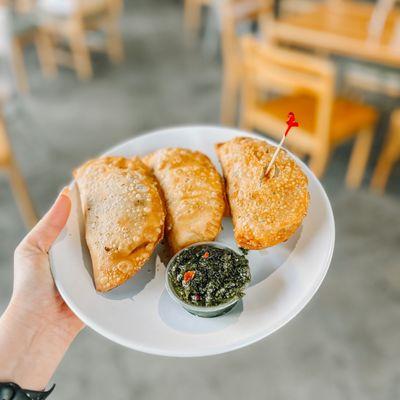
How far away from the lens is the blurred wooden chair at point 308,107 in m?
2.46

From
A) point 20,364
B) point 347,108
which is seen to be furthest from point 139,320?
point 347,108

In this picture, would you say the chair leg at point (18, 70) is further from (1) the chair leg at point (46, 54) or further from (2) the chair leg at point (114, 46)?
(2) the chair leg at point (114, 46)

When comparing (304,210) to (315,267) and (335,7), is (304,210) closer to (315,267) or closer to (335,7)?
(315,267)

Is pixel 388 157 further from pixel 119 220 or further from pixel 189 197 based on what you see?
pixel 119 220

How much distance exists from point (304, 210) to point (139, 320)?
24.1 inches

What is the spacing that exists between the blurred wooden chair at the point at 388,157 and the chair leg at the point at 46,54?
12.9 feet

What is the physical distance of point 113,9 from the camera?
478 cm

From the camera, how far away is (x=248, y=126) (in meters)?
3.26

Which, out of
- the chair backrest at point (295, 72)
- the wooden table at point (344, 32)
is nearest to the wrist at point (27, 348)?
the chair backrest at point (295, 72)

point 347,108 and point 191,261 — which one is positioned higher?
point 191,261

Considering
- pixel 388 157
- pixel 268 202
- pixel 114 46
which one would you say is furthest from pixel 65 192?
pixel 114 46

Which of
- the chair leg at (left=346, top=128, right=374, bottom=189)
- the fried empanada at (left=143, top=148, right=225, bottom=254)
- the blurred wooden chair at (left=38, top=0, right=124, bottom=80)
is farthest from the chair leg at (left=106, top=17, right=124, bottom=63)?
the fried empanada at (left=143, top=148, right=225, bottom=254)

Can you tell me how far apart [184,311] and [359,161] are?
2492 mm

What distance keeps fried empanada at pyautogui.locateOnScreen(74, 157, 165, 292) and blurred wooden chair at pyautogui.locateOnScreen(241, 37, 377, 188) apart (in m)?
1.45
